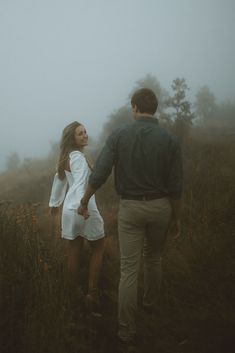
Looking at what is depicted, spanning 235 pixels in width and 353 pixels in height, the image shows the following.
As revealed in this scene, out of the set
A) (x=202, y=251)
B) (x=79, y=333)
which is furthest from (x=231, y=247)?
(x=79, y=333)

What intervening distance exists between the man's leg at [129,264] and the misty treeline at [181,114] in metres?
11.0

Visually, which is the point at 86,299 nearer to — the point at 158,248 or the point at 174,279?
the point at 158,248

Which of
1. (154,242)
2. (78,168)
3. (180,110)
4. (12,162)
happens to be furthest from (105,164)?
(12,162)

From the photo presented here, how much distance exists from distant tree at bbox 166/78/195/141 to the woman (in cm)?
1060

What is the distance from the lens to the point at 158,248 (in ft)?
11.2

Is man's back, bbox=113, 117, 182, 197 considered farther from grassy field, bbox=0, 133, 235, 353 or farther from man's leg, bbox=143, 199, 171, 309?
grassy field, bbox=0, 133, 235, 353

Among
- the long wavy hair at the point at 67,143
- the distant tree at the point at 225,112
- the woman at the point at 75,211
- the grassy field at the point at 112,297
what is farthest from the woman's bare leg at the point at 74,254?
the distant tree at the point at 225,112

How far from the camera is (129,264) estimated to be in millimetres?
3201

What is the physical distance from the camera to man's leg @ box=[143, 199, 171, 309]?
10.6ft

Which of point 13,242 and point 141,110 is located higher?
point 141,110

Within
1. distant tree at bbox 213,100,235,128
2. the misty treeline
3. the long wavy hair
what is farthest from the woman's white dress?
distant tree at bbox 213,100,235,128

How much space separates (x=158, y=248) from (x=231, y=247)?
5.85 feet

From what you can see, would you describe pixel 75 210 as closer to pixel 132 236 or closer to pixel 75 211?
pixel 75 211

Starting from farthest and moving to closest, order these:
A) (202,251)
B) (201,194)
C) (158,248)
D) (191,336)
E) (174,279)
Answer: (201,194), (202,251), (174,279), (158,248), (191,336)
